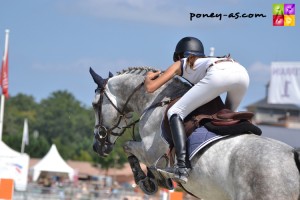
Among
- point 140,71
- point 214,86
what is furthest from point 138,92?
point 214,86

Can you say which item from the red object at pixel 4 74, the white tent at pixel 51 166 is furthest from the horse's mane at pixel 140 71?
the white tent at pixel 51 166

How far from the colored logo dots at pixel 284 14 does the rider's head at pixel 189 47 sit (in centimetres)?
819

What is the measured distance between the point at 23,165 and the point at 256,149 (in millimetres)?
24205

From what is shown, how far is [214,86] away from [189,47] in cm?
73

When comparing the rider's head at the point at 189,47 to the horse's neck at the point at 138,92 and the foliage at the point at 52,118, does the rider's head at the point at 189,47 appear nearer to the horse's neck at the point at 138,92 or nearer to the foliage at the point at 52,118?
the horse's neck at the point at 138,92

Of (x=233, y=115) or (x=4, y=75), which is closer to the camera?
(x=233, y=115)

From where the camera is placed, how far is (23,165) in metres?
30.2

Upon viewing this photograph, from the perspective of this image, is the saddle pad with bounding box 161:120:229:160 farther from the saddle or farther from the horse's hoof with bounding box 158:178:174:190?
the horse's hoof with bounding box 158:178:174:190

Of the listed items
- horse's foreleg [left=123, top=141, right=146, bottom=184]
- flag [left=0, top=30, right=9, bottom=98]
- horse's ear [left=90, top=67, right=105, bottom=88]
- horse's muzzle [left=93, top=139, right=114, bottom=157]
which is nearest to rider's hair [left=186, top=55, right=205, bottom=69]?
horse's foreleg [left=123, top=141, right=146, bottom=184]

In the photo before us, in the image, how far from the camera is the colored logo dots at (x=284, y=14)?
16.3 meters

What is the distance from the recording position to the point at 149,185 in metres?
8.77

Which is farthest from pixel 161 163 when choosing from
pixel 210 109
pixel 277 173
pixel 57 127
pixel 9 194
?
pixel 57 127

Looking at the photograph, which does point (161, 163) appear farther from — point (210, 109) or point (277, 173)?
point (277, 173)

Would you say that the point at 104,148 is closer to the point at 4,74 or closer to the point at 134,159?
the point at 134,159
